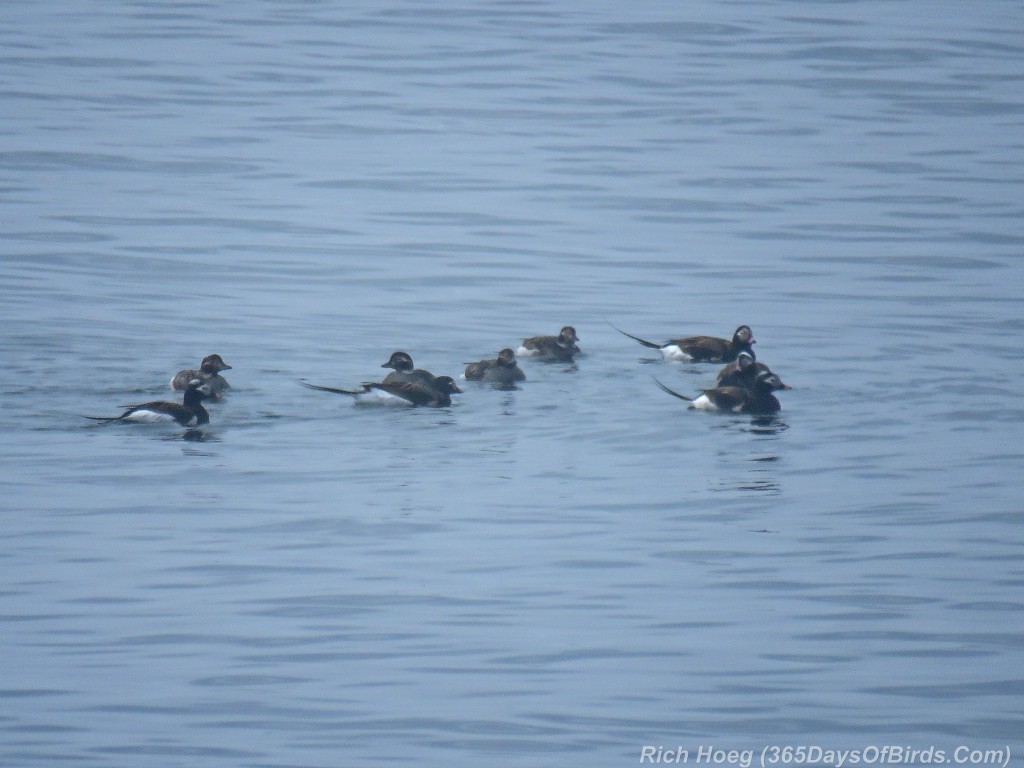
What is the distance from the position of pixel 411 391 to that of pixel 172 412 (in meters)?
2.42

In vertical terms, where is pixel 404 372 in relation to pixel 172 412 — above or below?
above

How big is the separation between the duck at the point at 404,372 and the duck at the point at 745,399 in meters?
2.62

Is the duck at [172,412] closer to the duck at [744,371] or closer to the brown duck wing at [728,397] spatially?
the brown duck wing at [728,397]

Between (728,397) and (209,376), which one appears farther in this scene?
(209,376)

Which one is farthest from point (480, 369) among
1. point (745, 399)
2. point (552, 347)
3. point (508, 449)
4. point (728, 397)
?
point (508, 449)

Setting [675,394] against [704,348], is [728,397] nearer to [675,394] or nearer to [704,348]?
[675,394]

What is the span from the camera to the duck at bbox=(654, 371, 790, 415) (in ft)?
53.1

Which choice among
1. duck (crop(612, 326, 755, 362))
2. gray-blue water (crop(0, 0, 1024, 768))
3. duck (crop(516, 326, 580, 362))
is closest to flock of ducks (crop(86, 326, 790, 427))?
gray-blue water (crop(0, 0, 1024, 768))

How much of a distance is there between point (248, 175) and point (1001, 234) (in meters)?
15.6

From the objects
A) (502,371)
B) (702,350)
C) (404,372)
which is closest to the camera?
(404,372)

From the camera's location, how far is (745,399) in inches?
638

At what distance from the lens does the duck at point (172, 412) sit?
15.0 metres

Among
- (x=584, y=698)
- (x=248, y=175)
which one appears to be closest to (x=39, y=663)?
(x=584, y=698)

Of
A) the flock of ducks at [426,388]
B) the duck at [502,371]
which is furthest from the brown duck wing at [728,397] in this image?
the duck at [502,371]
